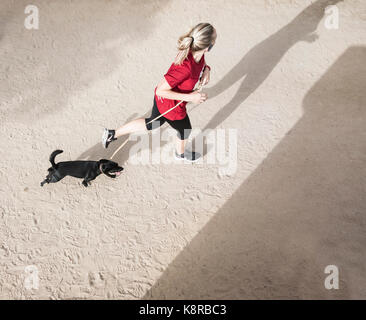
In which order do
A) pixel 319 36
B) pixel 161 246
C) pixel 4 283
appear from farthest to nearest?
pixel 319 36 < pixel 161 246 < pixel 4 283

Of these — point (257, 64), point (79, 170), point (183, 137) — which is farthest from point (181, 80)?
point (257, 64)

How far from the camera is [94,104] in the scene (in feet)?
15.3

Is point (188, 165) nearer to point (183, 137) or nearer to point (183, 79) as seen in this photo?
point (183, 137)

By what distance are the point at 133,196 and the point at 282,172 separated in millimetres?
2191

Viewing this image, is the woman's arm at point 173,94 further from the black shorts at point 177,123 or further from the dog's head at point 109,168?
the dog's head at point 109,168

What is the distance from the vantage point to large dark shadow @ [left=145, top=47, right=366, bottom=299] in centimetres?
317

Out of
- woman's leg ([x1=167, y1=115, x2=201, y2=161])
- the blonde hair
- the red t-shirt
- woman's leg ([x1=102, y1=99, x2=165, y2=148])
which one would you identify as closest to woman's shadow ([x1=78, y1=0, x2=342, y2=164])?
woman's leg ([x1=167, y1=115, x2=201, y2=161])

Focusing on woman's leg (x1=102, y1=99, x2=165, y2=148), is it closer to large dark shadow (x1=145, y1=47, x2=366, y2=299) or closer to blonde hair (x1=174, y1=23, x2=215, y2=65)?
blonde hair (x1=174, y1=23, x2=215, y2=65)

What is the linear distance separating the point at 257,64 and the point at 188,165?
2.62 metres

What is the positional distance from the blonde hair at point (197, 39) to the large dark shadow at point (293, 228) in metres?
2.07

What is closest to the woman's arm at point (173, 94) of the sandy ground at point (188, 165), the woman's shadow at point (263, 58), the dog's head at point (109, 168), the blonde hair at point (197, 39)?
the blonde hair at point (197, 39)

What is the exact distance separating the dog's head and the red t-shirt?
1.07 metres
